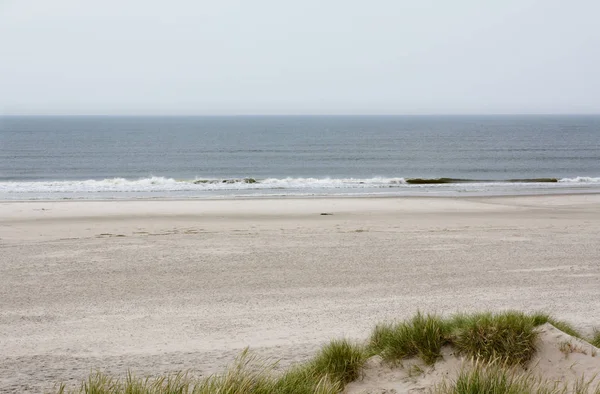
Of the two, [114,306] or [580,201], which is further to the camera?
[580,201]

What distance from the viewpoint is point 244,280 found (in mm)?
10109

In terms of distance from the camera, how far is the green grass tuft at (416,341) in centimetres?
522

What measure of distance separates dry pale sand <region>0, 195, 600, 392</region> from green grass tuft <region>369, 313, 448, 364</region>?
1.32 m

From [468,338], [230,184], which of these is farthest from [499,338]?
[230,184]

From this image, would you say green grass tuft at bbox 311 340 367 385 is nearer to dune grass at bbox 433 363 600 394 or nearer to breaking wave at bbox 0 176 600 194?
dune grass at bbox 433 363 600 394

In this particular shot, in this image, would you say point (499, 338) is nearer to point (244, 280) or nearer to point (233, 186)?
point (244, 280)

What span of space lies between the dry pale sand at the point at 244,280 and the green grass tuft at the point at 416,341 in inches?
51.8

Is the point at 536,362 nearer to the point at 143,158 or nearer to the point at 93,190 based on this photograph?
the point at 93,190

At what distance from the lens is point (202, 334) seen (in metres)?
7.32

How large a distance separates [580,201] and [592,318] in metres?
17.3

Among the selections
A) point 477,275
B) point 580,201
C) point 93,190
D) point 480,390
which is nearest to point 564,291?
point 477,275

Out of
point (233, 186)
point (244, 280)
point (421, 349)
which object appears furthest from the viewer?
point (233, 186)

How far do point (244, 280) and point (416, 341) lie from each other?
205 inches

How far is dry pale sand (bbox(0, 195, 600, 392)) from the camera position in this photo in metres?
6.87
